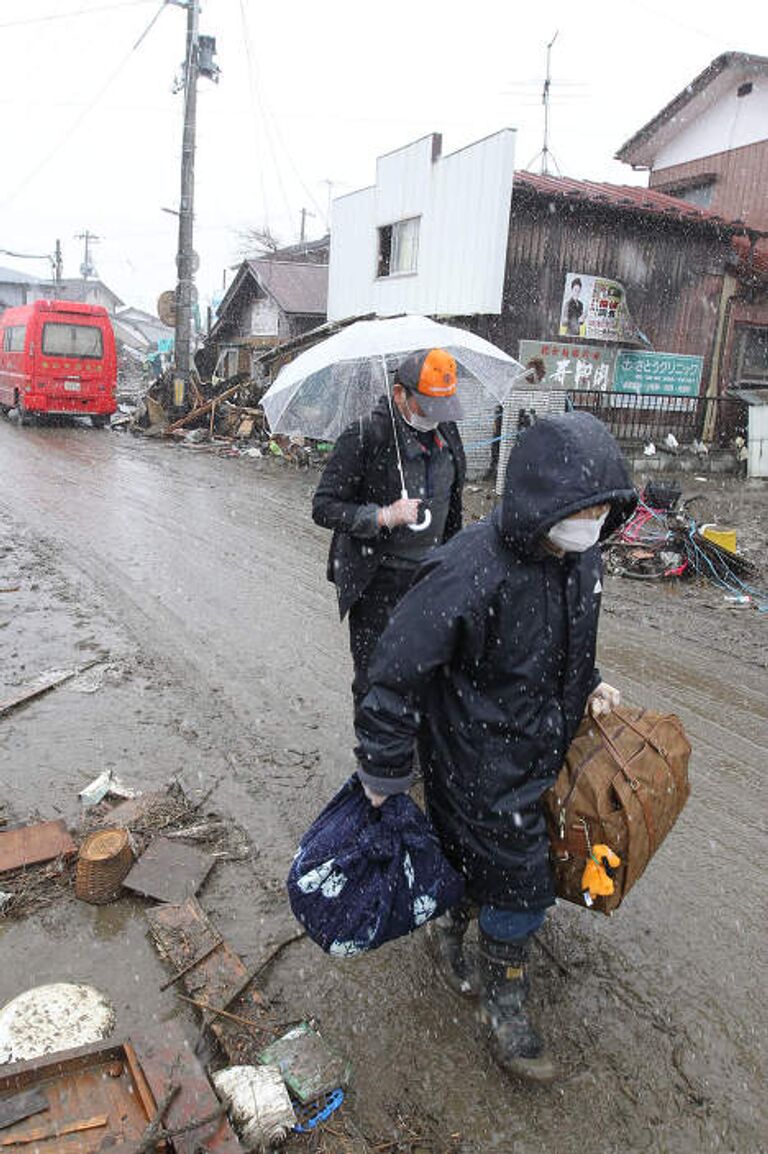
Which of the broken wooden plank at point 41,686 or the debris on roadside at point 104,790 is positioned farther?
the broken wooden plank at point 41,686

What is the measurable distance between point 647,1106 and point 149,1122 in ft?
4.29

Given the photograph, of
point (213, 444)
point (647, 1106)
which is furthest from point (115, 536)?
point (213, 444)

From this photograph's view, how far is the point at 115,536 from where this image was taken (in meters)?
8.06

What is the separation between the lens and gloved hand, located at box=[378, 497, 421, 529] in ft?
9.02

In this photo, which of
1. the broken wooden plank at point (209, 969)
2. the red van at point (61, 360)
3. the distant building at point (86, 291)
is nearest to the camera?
the broken wooden plank at point (209, 969)

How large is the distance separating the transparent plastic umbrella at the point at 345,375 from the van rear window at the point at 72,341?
15434 mm

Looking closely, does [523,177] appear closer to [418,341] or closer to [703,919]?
[418,341]

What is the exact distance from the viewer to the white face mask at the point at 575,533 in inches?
75.5

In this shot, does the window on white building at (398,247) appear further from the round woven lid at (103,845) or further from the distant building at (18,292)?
the distant building at (18,292)

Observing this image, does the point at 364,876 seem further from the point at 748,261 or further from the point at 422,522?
the point at 748,261

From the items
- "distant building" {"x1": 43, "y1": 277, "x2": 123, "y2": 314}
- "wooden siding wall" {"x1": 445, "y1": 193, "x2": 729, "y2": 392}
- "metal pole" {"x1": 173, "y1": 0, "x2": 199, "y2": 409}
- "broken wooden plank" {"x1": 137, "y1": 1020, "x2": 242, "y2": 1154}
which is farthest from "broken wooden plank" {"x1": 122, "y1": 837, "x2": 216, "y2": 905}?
"distant building" {"x1": 43, "y1": 277, "x2": 123, "y2": 314}

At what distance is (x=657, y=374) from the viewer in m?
15.4

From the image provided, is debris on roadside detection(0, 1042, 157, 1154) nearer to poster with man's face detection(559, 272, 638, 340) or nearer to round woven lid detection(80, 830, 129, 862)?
round woven lid detection(80, 830, 129, 862)

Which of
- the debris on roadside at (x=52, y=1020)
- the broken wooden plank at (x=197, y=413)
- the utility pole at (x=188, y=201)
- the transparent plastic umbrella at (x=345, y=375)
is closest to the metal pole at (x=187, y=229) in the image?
the utility pole at (x=188, y=201)
